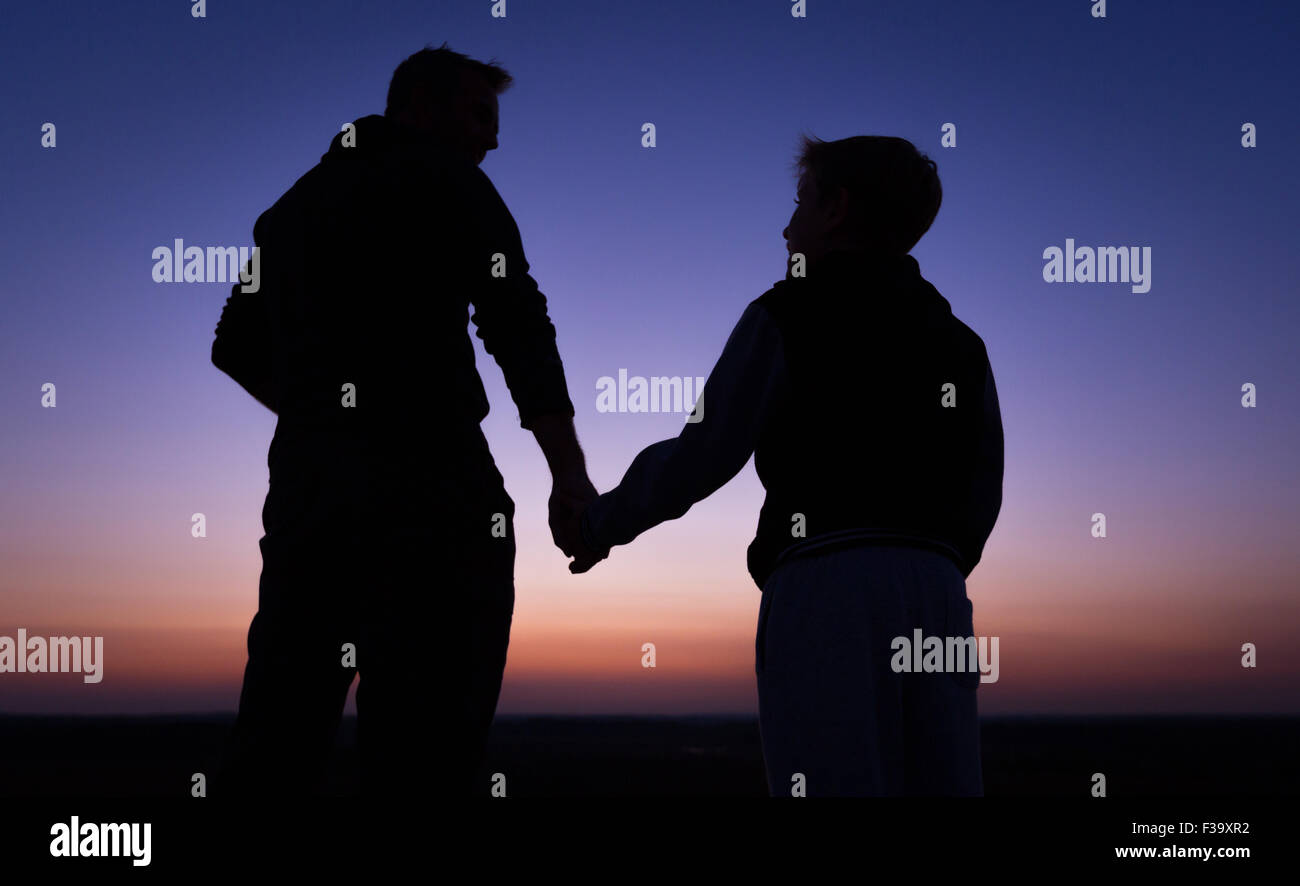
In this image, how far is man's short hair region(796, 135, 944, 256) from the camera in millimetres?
2348

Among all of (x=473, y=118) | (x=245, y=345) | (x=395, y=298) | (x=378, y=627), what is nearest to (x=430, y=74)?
(x=473, y=118)

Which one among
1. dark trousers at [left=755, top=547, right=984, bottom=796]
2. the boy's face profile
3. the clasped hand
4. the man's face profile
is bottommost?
dark trousers at [left=755, top=547, right=984, bottom=796]

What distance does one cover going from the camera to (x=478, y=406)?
2.34 m

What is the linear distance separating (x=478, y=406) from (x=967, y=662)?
135 cm

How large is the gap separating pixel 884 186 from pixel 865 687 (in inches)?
49.8

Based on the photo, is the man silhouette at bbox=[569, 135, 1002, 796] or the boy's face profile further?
the boy's face profile

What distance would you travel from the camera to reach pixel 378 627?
2.18 metres

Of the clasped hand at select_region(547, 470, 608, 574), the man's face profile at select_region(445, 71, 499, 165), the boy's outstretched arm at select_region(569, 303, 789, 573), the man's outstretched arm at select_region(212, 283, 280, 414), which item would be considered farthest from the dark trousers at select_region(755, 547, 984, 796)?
the man's outstretched arm at select_region(212, 283, 280, 414)

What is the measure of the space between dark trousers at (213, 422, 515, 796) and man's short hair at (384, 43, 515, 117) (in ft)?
3.80

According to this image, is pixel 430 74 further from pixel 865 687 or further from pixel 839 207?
pixel 865 687

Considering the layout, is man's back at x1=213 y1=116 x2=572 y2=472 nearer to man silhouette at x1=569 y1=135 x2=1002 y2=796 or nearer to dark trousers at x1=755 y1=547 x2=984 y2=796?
man silhouette at x1=569 y1=135 x2=1002 y2=796

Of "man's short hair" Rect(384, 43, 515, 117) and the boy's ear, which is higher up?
"man's short hair" Rect(384, 43, 515, 117)

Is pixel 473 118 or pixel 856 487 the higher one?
pixel 473 118

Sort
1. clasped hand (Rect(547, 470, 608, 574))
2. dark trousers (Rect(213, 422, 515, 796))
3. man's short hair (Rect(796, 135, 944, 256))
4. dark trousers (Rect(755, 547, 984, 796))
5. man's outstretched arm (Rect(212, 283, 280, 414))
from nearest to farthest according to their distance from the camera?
dark trousers (Rect(755, 547, 984, 796)) → dark trousers (Rect(213, 422, 515, 796)) → man's short hair (Rect(796, 135, 944, 256)) → clasped hand (Rect(547, 470, 608, 574)) → man's outstretched arm (Rect(212, 283, 280, 414))
